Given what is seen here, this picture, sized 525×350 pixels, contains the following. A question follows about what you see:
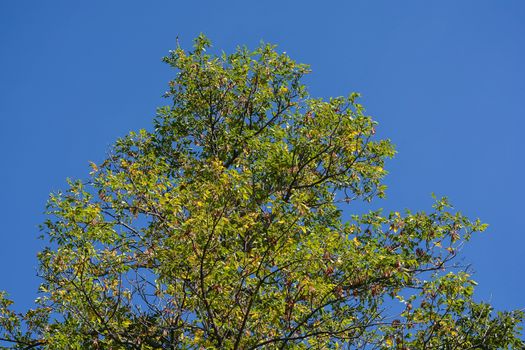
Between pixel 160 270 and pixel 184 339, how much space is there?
1579 mm

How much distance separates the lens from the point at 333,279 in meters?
14.9

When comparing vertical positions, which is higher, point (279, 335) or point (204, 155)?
point (204, 155)

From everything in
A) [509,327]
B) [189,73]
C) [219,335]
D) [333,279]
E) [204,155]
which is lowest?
[219,335]

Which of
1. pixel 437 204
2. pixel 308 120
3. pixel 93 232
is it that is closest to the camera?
pixel 93 232

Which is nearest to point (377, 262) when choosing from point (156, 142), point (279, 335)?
point (279, 335)

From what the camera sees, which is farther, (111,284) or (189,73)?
(189,73)

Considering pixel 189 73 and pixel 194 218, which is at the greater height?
pixel 189 73

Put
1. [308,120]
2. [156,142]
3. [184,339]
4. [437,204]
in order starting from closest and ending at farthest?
[184,339] → [437,204] → [308,120] → [156,142]

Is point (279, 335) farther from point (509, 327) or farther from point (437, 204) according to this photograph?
point (437, 204)

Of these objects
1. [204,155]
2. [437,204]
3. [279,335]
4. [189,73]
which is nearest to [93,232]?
[279,335]

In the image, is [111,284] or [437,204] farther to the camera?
[437,204]

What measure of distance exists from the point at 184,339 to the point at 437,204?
7730 millimetres

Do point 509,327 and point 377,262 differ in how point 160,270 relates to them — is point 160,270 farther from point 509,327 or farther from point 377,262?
point 509,327

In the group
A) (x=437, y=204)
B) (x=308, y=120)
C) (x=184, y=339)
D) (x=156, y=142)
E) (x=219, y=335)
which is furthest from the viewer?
(x=156, y=142)
